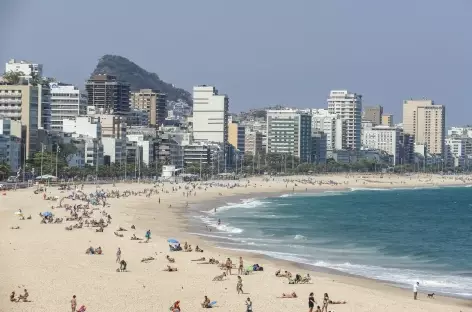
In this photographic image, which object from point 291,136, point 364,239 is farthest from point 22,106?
point 291,136

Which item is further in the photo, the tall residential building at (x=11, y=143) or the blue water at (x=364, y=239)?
the tall residential building at (x=11, y=143)

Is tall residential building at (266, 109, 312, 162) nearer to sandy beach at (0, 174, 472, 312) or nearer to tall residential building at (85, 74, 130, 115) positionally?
tall residential building at (85, 74, 130, 115)

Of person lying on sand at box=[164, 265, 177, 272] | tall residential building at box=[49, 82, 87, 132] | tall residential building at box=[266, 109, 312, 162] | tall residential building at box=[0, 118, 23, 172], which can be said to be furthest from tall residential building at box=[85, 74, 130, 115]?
person lying on sand at box=[164, 265, 177, 272]

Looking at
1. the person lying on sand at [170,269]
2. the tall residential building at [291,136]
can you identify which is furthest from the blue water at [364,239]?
the tall residential building at [291,136]

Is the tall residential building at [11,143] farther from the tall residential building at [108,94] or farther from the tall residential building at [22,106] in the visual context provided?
the tall residential building at [108,94]

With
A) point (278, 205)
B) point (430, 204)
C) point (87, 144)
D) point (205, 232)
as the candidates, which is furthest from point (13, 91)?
point (205, 232)

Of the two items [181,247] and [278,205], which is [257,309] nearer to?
[181,247]
